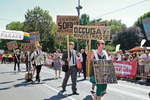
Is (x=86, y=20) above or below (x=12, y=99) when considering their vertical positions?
above

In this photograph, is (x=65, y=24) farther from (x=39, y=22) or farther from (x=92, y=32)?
(x=39, y=22)

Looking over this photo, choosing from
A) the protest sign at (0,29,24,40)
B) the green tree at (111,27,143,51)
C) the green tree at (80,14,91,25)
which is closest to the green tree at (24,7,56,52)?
the protest sign at (0,29,24,40)

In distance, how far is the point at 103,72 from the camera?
14.9 feet

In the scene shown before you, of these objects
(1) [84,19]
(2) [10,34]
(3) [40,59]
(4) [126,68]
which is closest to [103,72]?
(3) [40,59]

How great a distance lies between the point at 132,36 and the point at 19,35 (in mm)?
30695

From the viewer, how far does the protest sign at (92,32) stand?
6645 millimetres

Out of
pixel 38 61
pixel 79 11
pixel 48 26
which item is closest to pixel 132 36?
pixel 48 26

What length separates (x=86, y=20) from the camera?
2566 inches

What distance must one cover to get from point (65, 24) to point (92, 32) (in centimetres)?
156

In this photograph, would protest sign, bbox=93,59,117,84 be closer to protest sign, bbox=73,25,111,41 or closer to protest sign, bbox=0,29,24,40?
protest sign, bbox=73,25,111,41

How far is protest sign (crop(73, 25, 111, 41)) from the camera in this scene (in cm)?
664

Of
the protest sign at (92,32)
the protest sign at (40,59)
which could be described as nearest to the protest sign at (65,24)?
the protest sign at (92,32)

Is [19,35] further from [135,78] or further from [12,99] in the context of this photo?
[12,99]

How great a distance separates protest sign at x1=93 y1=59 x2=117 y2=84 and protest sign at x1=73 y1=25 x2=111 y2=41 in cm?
225
